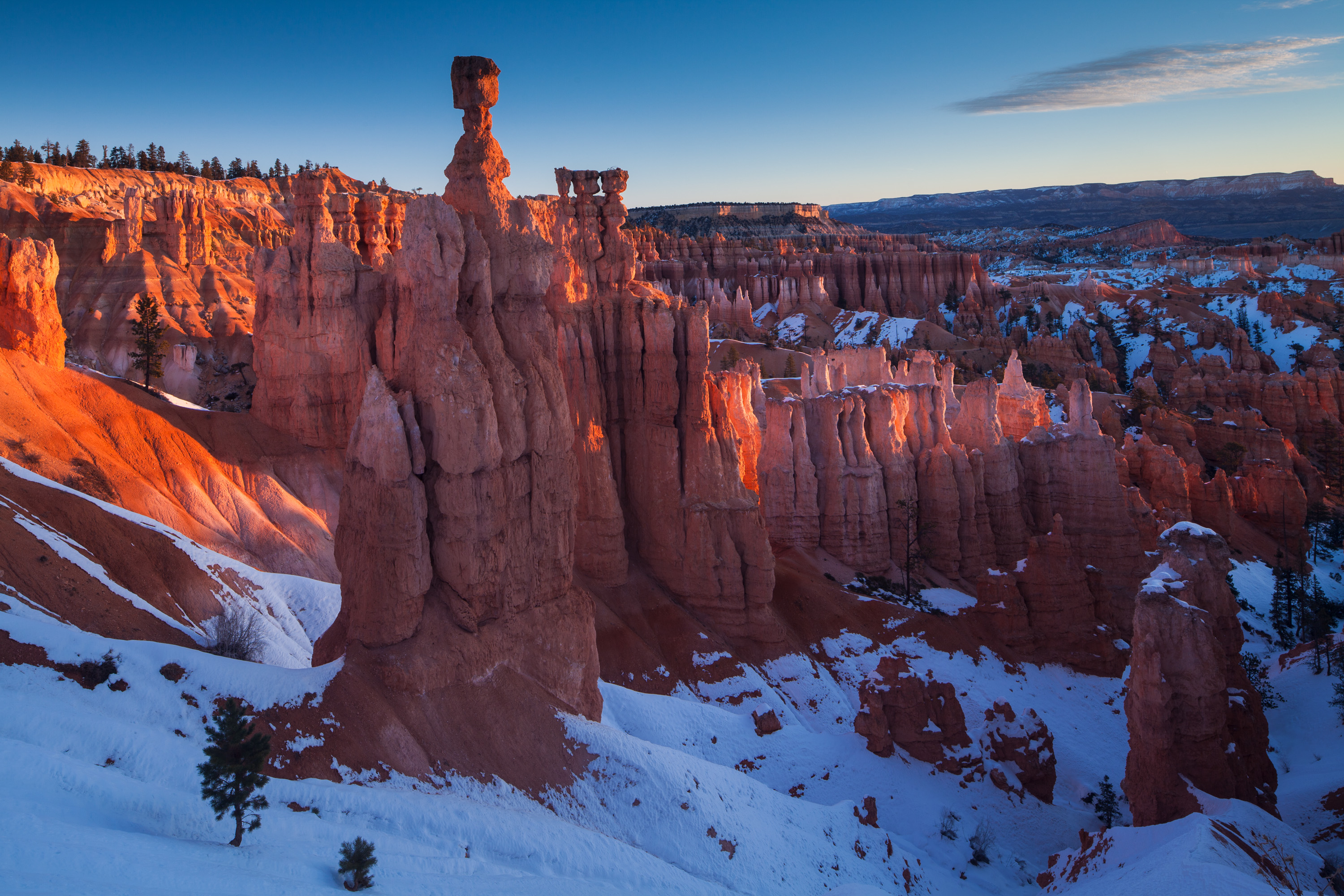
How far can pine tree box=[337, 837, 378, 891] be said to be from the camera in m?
13.5

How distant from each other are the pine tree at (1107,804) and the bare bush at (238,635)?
25.9 meters

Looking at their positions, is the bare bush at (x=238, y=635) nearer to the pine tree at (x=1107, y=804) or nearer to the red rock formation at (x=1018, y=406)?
the pine tree at (x=1107, y=804)

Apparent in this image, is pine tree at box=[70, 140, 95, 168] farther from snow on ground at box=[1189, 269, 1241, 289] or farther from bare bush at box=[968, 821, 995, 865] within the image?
snow on ground at box=[1189, 269, 1241, 289]

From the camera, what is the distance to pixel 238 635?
80.4 ft

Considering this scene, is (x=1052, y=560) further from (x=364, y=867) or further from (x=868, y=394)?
(x=364, y=867)

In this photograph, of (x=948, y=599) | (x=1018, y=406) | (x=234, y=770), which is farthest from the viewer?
(x=1018, y=406)

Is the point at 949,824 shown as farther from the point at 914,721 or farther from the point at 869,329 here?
the point at 869,329

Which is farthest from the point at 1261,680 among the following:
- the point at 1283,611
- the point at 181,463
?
the point at 181,463

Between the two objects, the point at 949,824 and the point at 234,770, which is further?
the point at 949,824

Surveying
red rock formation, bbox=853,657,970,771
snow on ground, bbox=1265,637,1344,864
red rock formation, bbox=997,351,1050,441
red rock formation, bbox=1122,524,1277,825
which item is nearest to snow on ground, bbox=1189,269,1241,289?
red rock formation, bbox=997,351,1050,441

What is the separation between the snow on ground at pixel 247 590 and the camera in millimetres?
23156

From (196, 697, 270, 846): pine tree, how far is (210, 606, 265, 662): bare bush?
9104 millimetres

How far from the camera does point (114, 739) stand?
15102 mm

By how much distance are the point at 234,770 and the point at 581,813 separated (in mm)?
7877
